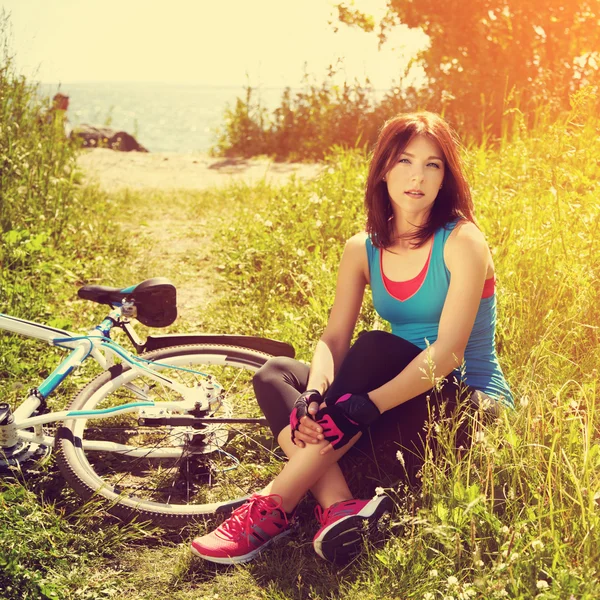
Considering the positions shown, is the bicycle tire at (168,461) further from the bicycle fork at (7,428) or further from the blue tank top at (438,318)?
the blue tank top at (438,318)

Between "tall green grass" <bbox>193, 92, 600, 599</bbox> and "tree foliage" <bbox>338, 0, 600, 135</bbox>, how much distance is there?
266 cm

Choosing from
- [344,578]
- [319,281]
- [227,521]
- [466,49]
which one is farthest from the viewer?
[466,49]

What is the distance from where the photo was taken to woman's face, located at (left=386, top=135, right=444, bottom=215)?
2.70 meters

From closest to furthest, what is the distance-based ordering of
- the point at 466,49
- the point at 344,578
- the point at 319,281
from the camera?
the point at 344,578
the point at 319,281
the point at 466,49

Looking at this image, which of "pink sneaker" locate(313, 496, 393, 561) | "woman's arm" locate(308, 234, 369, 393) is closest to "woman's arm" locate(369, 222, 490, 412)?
"pink sneaker" locate(313, 496, 393, 561)

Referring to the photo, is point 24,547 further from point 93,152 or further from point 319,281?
point 93,152

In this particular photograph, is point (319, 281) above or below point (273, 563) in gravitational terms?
above

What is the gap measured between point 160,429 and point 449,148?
5.67ft

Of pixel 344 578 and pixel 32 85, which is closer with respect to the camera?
pixel 344 578

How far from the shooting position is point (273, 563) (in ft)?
8.14

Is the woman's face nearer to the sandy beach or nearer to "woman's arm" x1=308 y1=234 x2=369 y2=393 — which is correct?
"woman's arm" x1=308 y1=234 x2=369 y2=393

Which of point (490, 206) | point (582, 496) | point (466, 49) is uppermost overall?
point (466, 49)

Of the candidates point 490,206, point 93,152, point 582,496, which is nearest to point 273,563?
point 582,496

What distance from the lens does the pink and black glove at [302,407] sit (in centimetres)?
248
